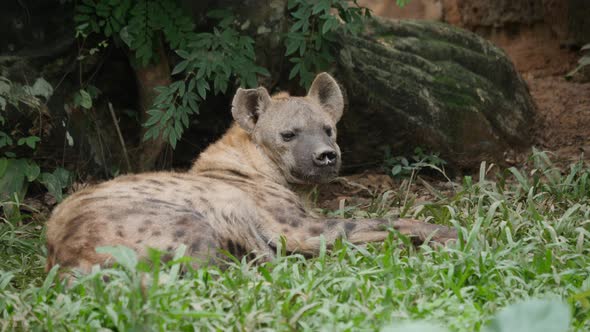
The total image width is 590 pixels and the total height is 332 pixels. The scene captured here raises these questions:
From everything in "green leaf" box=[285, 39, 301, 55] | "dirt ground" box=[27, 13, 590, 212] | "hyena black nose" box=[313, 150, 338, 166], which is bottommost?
"dirt ground" box=[27, 13, 590, 212]

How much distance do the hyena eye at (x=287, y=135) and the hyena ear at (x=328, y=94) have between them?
1.46 ft

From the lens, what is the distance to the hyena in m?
4.00

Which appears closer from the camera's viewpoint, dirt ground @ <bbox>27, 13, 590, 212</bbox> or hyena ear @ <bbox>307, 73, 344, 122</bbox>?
hyena ear @ <bbox>307, 73, 344, 122</bbox>

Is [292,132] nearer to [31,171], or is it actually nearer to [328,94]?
[328,94]

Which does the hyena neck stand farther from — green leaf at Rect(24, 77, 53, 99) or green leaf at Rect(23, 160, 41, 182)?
green leaf at Rect(24, 77, 53, 99)

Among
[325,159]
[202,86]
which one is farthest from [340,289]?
[202,86]

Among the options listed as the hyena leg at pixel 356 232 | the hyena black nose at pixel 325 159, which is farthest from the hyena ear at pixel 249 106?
the hyena leg at pixel 356 232

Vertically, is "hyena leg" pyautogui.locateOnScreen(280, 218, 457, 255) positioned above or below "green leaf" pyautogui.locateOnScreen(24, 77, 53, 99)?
below

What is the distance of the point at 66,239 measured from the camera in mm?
3916

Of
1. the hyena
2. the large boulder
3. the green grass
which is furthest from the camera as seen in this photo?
the large boulder

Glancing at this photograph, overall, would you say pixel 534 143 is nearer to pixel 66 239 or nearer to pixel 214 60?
pixel 214 60

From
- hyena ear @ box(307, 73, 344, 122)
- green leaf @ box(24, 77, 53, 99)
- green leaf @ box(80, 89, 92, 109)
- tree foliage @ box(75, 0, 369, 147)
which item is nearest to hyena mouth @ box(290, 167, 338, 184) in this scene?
hyena ear @ box(307, 73, 344, 122)

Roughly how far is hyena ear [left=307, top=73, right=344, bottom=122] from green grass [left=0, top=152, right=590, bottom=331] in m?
1.35

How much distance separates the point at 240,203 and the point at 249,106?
0.95 metres
